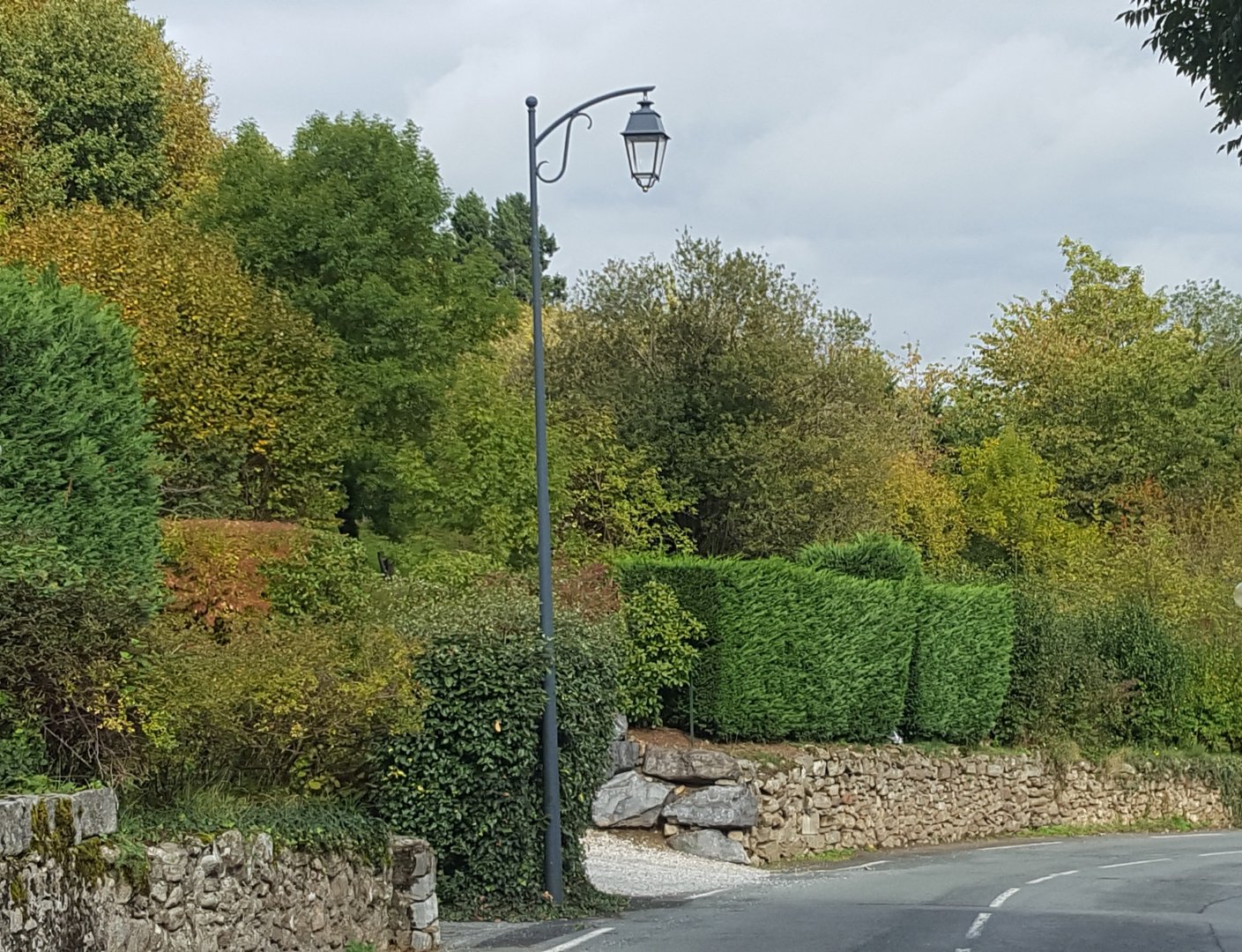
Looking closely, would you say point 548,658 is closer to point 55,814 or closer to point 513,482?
point 55,814

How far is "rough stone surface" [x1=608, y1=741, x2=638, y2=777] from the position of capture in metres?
25.5

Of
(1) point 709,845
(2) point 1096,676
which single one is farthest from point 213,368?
(2) point 1096,676

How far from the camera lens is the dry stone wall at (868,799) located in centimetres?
2573

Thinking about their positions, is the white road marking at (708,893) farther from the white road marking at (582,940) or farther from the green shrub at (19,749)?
the green shrub at (19,749)

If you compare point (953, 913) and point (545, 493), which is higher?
point (545, 493)

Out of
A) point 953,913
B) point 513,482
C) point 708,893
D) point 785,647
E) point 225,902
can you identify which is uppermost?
point 513,482

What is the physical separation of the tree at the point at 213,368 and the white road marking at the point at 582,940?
37.6 ft

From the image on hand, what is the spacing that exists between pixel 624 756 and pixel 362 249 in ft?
41.4

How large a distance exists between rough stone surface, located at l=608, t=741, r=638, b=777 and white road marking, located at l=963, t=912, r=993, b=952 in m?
9.25

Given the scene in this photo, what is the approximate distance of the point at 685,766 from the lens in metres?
26.0

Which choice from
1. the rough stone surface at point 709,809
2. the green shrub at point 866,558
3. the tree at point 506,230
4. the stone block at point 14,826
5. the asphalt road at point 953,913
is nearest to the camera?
the stone block at point 14,826

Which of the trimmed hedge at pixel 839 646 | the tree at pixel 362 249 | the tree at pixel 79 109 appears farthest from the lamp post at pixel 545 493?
the tree at pixel 79 109

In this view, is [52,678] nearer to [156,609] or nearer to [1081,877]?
[156,609]

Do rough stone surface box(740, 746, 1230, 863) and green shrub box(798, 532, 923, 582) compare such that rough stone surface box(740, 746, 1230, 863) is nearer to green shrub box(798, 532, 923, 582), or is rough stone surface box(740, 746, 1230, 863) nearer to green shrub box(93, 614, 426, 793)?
green shrub box(798, 532, 923, 582)
